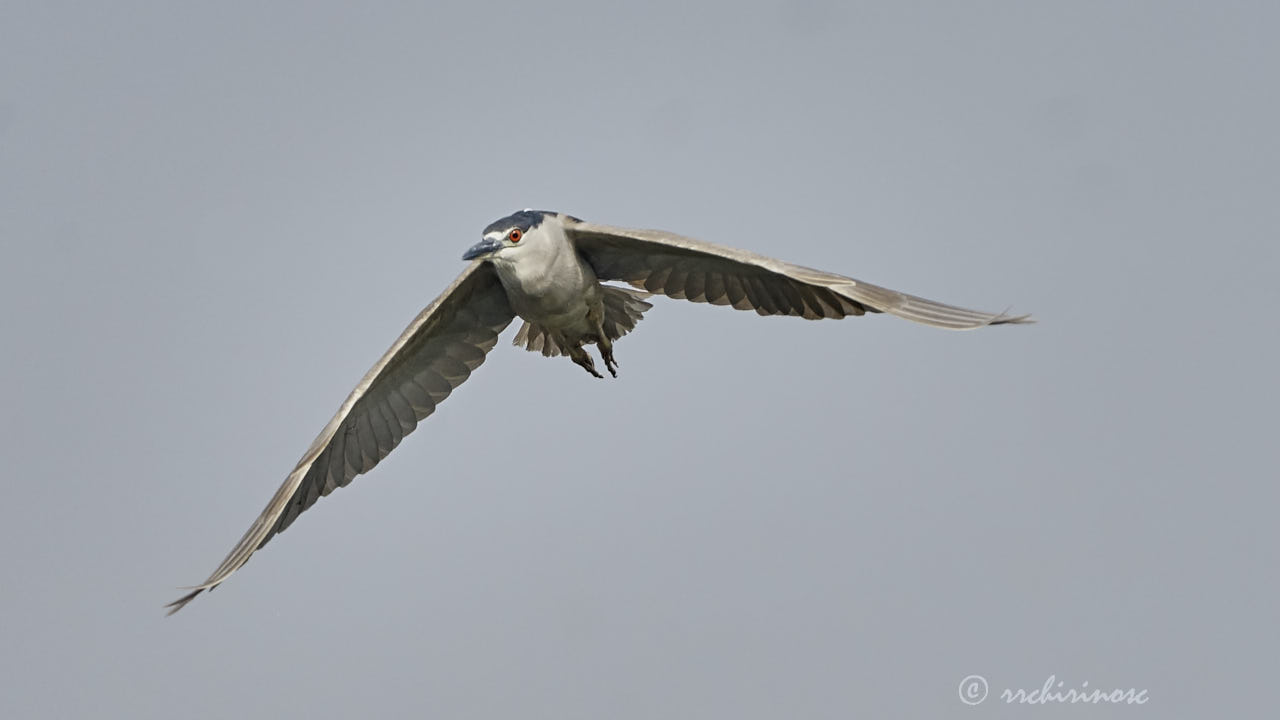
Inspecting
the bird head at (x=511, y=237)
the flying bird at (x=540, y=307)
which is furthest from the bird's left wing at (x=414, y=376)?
the bird head at (x=511, y=237)

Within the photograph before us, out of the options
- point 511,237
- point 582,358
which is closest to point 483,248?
point 511,237

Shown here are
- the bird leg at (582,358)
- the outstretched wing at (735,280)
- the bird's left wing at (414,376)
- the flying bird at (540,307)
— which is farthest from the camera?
the bird leg at (582,358)

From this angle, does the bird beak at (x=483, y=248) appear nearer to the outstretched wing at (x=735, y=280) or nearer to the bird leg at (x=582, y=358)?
the outstretched wing at (x=735, y=280)

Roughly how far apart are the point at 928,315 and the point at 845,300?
2.81 feet

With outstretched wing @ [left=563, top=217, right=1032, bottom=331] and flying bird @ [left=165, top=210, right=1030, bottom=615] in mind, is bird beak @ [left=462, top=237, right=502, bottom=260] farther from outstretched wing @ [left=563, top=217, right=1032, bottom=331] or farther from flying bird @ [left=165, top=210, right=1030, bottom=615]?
outstretched wing @ [left=563, top=217, right=1032, bottom=331]

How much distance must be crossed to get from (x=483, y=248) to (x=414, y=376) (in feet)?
6.84

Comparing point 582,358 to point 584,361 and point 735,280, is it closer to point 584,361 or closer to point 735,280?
point 584,361

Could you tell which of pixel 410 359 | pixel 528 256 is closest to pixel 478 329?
pixel 410 359

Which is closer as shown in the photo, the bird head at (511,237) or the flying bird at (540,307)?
the flying bird at (540,307)

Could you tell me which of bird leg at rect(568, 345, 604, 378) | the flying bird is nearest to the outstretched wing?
the flying bird

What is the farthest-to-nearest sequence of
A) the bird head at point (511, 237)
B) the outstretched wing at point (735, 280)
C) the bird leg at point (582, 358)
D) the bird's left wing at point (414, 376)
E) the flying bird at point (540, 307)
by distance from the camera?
the bird leg at point (582, 358) → the bird's left wing at point (414, 376) → the bird head at point (511, 237) → the flying bird at point (540, 307) → the outstretched wing at point (735, 280)

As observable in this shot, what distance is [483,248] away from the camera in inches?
465

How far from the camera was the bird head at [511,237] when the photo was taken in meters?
11.8

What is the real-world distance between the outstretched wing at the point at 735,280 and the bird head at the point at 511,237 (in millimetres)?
337
